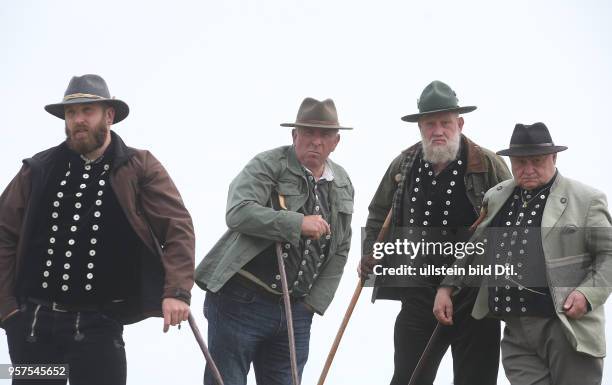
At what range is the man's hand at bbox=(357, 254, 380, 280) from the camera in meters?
7.12

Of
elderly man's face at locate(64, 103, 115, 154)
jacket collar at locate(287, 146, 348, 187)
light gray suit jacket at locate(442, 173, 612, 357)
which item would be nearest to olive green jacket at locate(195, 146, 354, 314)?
jacket collar at locate(287, 146, 348, 187)

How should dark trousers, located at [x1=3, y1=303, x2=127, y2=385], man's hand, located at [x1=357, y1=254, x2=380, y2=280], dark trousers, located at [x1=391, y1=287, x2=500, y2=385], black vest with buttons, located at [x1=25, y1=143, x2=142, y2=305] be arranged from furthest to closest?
man's hand, located at [x1=357, y1=254, x2=380, y2=280] → dark trousers, located at [x1=391, y1=287, x2=500, y2=385] → black vest with buttons, located at [x1=25, y1=143, x2=142, y2=305] → dark trousers, located at [x1=3, y1=303, x2=127, y2=385]

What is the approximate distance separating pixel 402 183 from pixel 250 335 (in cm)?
136

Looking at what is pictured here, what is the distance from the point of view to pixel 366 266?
23.4 feet

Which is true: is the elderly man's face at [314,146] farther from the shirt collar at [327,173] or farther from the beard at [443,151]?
the beard at [443,151]

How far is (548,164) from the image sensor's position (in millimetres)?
6277

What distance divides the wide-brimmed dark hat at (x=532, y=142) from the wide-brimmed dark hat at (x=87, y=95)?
2168mm

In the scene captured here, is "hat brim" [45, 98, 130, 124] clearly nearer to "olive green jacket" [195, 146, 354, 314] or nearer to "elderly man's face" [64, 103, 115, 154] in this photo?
"elderly man's face" [64, 103, 115, 154]

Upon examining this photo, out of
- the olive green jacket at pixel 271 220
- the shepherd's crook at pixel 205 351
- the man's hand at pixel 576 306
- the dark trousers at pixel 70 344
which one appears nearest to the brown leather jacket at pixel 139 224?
the dark trousers at pixel 70 344

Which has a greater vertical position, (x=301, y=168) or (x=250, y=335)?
(x=301, y=168)

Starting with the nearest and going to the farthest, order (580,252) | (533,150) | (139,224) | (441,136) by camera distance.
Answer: (139,224), (580,252), (533,150), (441,136)

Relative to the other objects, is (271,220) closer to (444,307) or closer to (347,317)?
(347,317)

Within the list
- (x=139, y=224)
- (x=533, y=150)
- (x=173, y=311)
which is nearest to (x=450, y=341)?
(x=533, y=150)

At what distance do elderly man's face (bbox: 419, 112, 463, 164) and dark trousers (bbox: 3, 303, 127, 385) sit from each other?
2368 millimetres
